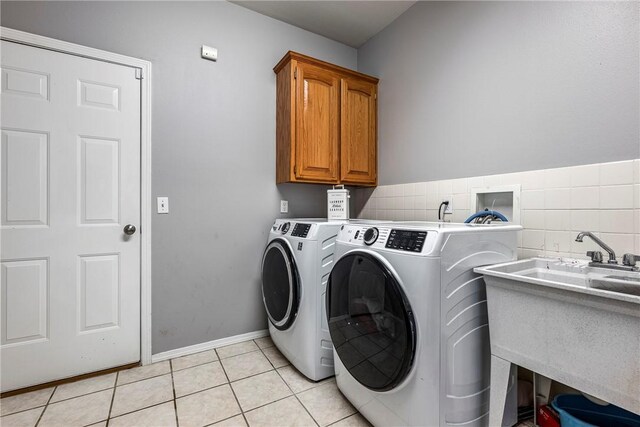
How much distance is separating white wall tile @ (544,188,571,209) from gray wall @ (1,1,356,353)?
5.78 ft

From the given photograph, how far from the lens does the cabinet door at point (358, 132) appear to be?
2.42 metres

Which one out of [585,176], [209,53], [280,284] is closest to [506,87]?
[585,176]

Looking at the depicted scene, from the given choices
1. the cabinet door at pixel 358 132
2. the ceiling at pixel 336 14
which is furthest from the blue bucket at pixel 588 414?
the ceiling at pixel 336 14

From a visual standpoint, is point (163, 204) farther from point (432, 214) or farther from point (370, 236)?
point (432, 214)

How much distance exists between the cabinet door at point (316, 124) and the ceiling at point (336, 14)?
0.49 metres

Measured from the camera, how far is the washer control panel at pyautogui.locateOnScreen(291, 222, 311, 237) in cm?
177

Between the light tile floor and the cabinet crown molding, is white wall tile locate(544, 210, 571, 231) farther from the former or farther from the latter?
the cabinet crown molding

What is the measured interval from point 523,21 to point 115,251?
2801mm

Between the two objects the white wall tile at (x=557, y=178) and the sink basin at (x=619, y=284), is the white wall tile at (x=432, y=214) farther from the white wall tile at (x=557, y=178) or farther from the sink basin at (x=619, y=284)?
the sink basin at (x=619, y=284)

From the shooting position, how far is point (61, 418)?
4.63 ft

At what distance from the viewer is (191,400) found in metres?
1.54

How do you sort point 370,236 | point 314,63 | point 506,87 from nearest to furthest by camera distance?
point 370,236
point 506,87
point 314,63

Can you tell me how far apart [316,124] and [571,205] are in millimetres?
1681

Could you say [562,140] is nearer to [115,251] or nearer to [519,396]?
[519,396]
